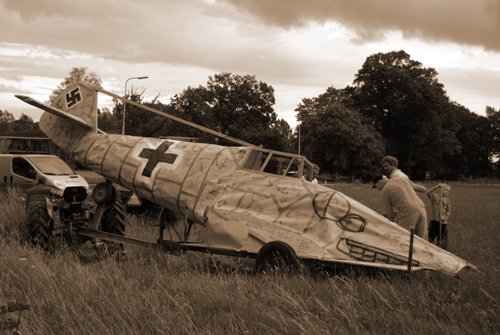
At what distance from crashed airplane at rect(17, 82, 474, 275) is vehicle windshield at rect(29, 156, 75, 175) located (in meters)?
9.57

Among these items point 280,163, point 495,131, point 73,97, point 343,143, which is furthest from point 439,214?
point 495,131

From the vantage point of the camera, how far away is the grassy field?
5.03 metres

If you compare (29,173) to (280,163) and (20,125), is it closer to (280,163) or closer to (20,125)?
(280,163)

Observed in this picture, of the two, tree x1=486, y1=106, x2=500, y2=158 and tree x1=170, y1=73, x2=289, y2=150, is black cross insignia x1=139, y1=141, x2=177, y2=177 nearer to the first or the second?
tree x1=170, y1=73, x2=289, y2=150

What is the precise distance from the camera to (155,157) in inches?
368

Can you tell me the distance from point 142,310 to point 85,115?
20.1ft

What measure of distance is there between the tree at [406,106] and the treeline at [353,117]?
13 centimetres

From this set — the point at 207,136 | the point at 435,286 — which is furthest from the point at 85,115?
the point at 207,136

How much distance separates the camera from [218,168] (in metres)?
8.55

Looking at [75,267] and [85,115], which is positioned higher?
[85,115]

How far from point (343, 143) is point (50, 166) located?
52.9 metres

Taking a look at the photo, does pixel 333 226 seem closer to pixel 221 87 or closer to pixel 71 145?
pixel 71 145

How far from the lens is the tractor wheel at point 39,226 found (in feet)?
31.5

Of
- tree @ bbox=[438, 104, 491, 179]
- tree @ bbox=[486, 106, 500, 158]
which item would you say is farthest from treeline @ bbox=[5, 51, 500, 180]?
tree @ bbox=[486, 106, 500, 158]
